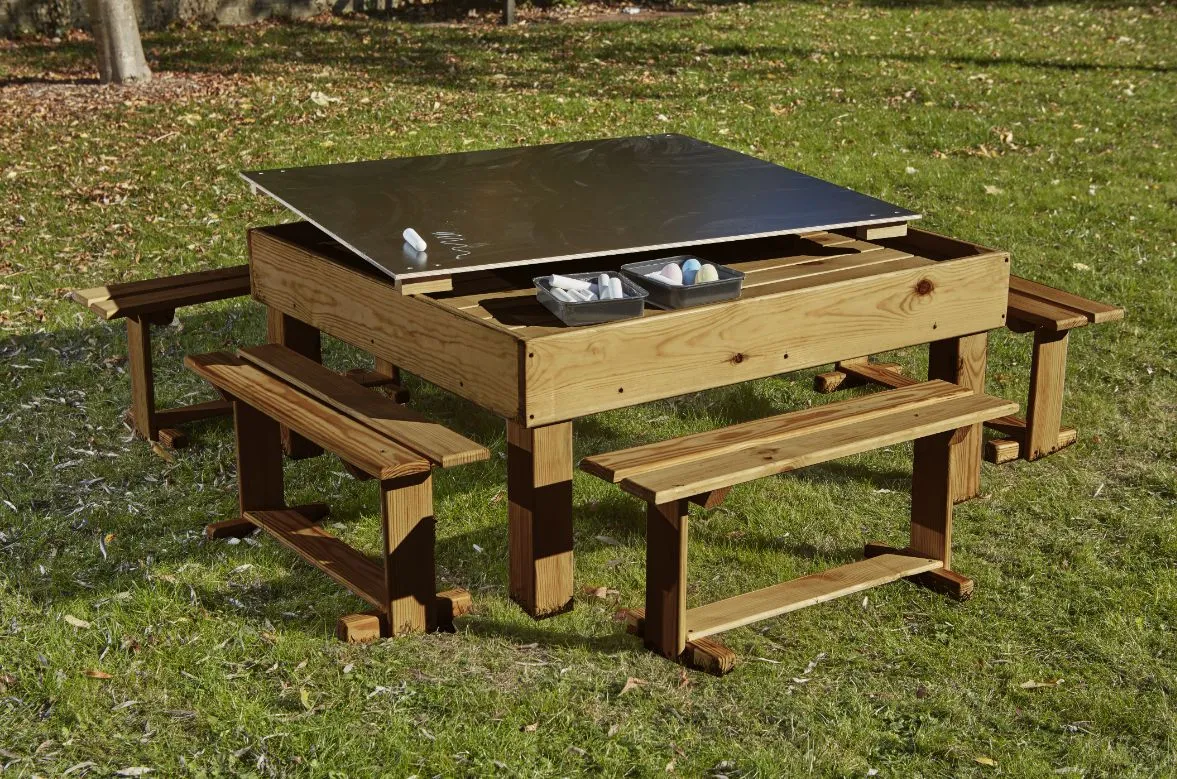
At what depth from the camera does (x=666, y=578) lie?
3.80m

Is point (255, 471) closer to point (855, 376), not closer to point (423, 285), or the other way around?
point (423, 285)

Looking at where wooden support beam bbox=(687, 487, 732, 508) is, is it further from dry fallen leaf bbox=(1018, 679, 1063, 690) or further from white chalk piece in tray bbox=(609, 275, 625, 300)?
dry fallen leaf bbox=(1018, 679, 1063, 690)

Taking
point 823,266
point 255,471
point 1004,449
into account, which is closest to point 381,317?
point 255,471

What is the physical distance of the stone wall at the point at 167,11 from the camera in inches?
527

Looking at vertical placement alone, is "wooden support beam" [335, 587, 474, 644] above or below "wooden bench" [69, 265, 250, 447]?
below

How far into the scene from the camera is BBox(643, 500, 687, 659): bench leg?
147 inches

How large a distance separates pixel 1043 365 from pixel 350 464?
258 centimetres

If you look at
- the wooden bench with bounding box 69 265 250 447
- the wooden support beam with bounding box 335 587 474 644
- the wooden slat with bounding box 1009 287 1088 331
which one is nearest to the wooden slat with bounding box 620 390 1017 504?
the wooden support beam with bounding box 335 587 474 644

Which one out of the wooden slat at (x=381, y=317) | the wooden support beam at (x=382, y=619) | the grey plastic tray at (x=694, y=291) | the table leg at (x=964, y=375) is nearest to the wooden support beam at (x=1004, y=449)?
the table leg at (x=964, y=375)

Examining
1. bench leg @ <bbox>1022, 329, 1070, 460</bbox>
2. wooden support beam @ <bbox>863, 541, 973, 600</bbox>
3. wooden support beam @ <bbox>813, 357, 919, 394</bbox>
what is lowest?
wooden support beam @ <bbox>863, 541, 973, 600</bbox>

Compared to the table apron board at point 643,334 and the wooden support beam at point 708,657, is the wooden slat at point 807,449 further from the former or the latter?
the wooden support beam at point 708,657

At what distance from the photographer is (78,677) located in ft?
12.4

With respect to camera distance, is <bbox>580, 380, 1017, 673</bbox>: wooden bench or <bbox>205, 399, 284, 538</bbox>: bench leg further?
<bbox>205, 399, 284, 538</bbox>: bench leg

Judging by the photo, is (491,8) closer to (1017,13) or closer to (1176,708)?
(1017,13)
